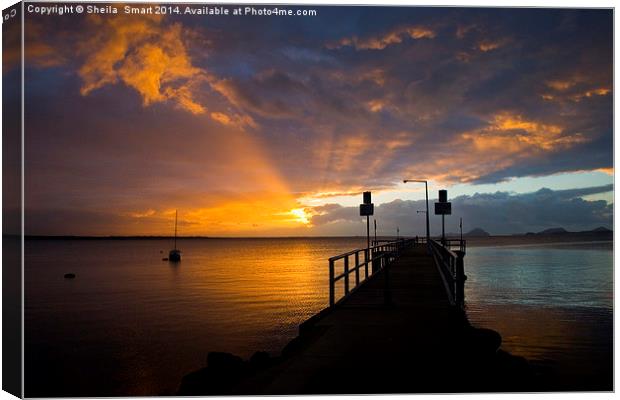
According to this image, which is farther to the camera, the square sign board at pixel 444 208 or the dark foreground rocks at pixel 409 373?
the square sign board at pixel 444 208

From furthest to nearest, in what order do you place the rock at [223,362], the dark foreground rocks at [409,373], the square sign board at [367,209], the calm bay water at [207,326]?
A: the square sign board at [367,209] → the calm bay water at [207,326] → the rock at [223,362] → the dark foreground rocks at [409,373]

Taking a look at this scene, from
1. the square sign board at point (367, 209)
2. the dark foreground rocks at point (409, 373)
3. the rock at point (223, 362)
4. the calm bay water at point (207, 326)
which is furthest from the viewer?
the square sign board at point (367, 209)

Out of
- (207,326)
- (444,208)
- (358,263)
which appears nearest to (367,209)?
(358,263)

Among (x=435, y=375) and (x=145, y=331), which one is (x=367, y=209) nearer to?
(x=145, y=331)

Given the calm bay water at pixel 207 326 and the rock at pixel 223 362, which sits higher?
the rock at pixel 223 362

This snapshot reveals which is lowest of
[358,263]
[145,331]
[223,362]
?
[145,331]

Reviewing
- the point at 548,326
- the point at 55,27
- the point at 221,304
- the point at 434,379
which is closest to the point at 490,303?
the point at 548,326

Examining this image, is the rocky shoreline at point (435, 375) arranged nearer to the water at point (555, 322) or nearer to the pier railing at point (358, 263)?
the water at point (555, 322)

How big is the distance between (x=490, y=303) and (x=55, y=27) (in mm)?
17964

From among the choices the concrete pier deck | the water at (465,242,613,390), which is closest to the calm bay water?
the water at (465,242,613,390)

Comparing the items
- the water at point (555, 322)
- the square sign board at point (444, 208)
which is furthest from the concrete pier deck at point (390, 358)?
the square sign board at point (444, 208)

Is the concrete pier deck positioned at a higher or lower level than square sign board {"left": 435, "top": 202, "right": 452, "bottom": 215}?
lower

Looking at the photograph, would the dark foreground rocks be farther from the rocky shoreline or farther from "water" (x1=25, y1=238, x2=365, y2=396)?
"water" (x1=25, y1=238, x2=365, y2=396)

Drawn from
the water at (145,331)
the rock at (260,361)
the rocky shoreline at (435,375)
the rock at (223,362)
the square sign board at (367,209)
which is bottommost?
the water at (145,331)
